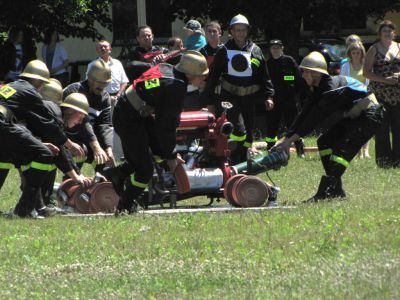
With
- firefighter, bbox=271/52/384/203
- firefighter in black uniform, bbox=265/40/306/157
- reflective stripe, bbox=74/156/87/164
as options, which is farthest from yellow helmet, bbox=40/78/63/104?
firefighter in black uniform, bbox=265/40/306/157

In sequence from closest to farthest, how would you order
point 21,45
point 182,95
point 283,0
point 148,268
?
point 148,268, point 182,95, point 21,45, point 283,0

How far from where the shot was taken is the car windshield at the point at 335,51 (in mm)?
22847

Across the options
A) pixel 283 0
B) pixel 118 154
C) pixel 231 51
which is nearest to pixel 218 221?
pixel 231 51

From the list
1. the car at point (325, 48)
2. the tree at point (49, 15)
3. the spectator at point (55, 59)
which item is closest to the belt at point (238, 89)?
the spectator at point (55, 59)

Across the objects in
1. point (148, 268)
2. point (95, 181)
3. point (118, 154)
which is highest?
point (148, 268)

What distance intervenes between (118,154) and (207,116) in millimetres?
5607

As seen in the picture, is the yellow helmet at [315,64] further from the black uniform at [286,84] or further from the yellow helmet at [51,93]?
the black uniform at [286,84]

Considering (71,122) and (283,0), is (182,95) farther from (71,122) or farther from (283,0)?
(283,0)

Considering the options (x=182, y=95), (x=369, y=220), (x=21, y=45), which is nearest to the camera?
(x=369, y=220)

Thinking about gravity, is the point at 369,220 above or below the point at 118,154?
above

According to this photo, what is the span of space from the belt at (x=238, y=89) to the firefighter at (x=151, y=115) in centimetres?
308

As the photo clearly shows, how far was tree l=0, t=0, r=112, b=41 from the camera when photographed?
2292 centimetres

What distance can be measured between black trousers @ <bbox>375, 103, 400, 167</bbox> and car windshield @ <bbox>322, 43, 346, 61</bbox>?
21.9 feet

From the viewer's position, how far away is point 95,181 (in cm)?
1247
